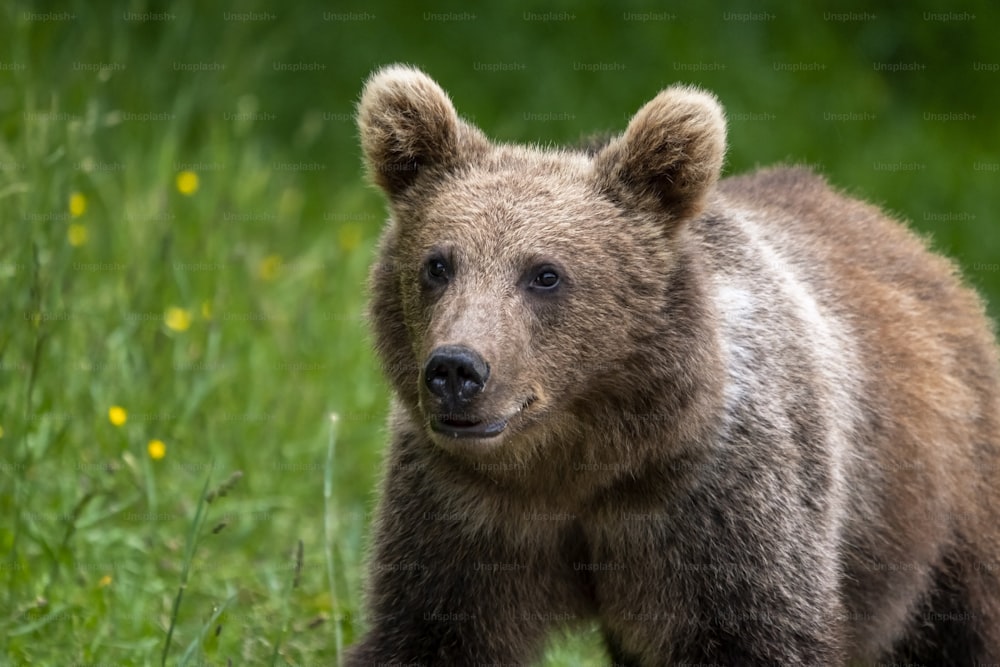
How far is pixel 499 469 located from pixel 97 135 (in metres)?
5.45

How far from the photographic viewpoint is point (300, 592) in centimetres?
708

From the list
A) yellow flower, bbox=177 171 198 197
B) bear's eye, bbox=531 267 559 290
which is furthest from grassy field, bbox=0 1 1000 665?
bear's eye, bbox=531 267 559 290

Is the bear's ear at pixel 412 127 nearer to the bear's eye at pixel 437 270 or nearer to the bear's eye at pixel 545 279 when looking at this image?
the bear's eye at pixel 437 270

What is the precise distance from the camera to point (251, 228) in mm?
9727

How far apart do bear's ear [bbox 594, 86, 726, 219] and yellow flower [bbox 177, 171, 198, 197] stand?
12.8 feet

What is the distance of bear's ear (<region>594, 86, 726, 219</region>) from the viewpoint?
5266mm

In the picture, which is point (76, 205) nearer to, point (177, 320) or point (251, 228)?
point (177, 320)

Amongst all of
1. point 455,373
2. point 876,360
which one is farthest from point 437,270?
point 876,360

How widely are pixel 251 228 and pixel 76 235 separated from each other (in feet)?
5.65

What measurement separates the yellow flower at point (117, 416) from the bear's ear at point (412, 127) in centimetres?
213

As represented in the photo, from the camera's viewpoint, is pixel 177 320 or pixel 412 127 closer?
pixel 412 127

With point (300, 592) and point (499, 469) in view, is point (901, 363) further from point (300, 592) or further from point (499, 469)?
point (300, 592)

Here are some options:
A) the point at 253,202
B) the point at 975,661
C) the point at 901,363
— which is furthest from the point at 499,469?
the point at 253,202

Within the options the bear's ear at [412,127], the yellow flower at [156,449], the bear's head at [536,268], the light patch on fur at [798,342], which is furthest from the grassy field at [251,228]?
the light patch on fur at [798,342]
